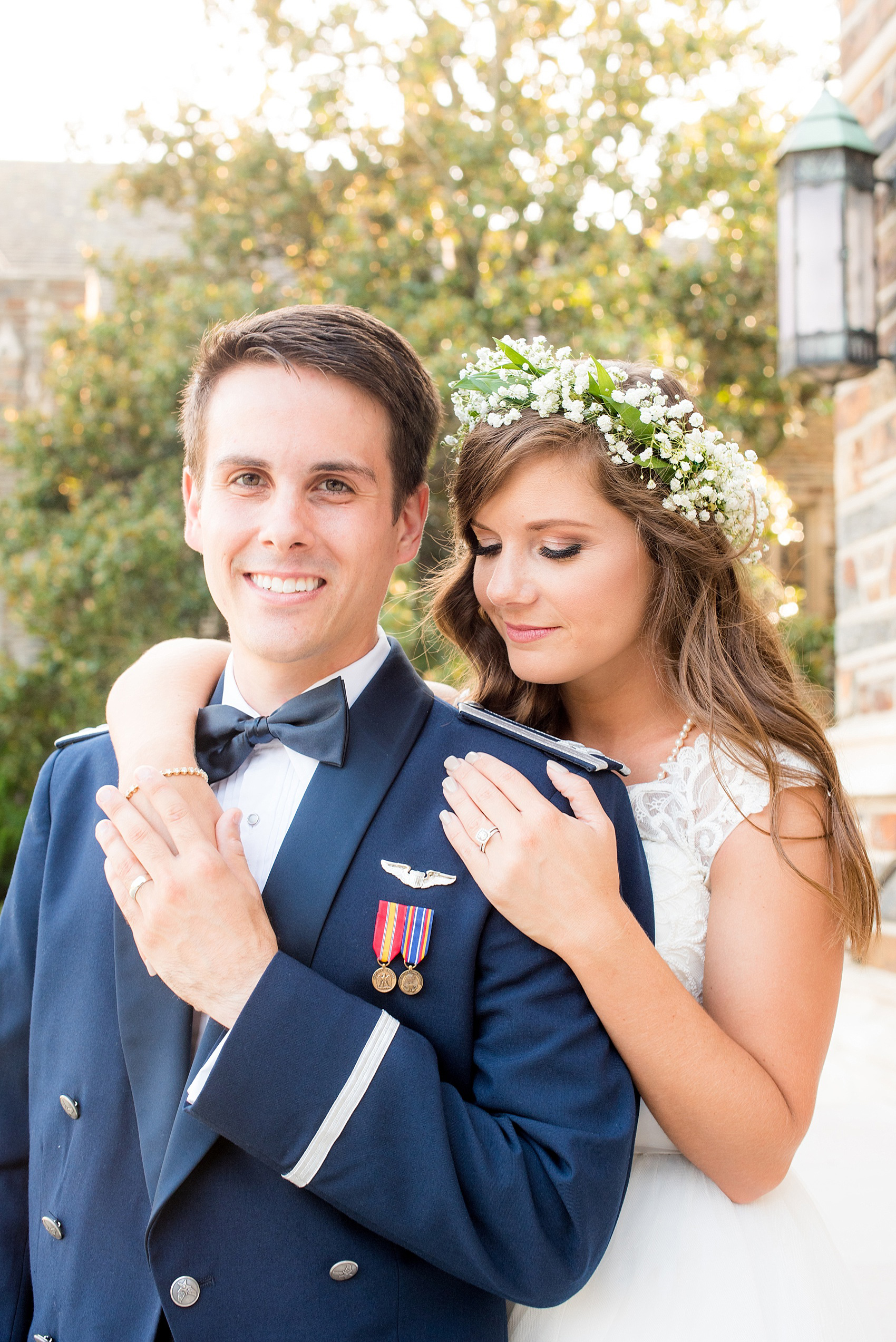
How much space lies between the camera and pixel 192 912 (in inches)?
61.1

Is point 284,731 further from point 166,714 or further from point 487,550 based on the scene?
point 487,550

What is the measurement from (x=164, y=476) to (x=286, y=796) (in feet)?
26.0

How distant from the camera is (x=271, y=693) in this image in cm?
204

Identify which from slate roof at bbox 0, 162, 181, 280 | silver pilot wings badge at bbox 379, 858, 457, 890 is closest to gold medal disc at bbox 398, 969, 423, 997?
silver pilot wings badge at bbox 379, 858, 457, 890

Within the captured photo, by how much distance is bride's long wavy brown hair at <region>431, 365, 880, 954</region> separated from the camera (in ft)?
7.73

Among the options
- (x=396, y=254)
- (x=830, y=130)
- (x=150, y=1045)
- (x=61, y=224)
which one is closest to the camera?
(x=150, y=1045)

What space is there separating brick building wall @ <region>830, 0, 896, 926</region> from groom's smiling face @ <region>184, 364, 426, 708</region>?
9.42 feet

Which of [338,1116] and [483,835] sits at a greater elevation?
[483,835]

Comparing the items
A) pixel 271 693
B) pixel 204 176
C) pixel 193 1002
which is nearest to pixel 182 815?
pixel 193 1002

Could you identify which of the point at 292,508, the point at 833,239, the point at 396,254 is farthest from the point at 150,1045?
the point at 396,254

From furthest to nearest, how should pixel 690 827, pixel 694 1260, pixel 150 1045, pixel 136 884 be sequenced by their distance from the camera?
pixel 690 827 → pixel 694 1260 → pixel 150 1045 → pixel 136 884

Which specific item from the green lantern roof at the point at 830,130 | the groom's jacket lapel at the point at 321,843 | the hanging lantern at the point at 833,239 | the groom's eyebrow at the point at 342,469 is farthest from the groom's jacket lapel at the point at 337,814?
the green lantern roof at the point at 830,130

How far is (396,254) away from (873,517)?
5627 millimetres

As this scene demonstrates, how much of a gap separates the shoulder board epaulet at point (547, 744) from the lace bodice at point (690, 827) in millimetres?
440
